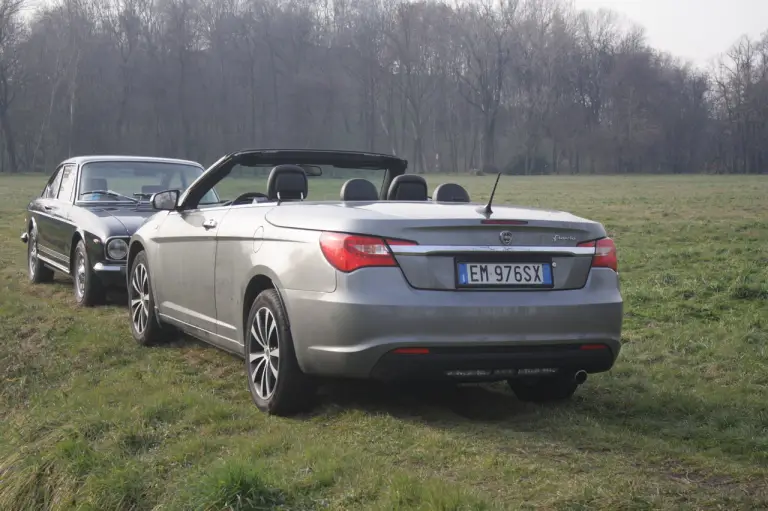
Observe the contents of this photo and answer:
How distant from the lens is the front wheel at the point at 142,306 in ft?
24.9

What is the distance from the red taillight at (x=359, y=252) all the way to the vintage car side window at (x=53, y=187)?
7.70m

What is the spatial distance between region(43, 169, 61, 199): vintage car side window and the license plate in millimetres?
8026

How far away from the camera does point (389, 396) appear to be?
5.90 metres

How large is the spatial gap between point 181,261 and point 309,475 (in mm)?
2959

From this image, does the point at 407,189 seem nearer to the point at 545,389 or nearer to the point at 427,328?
the point at 545,389

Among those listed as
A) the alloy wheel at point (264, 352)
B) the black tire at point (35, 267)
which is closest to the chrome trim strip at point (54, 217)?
the black tire at point (35, 267)

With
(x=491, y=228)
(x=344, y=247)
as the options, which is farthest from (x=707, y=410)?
(x=344, y=247)

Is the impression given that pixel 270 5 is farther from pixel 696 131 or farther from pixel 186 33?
pixel 696 131

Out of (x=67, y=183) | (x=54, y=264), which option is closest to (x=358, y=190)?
(x=54, y=264)

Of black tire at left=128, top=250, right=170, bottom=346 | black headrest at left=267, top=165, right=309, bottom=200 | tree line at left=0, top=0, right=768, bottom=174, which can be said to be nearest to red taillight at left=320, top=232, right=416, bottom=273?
black headrest at left=267, top=165, right=309, bottom=200

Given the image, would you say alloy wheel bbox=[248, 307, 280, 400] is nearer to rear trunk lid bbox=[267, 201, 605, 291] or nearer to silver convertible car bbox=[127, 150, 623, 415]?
silver convertible car bbox=[127, 150, 623, 415]

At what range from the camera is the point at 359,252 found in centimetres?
495

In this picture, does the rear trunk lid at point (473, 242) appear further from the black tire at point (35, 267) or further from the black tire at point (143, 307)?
the black tire at point (35, 267)

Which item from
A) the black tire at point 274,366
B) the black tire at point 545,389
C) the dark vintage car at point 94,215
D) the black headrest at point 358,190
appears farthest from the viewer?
the dark vintage car at point 94,215
